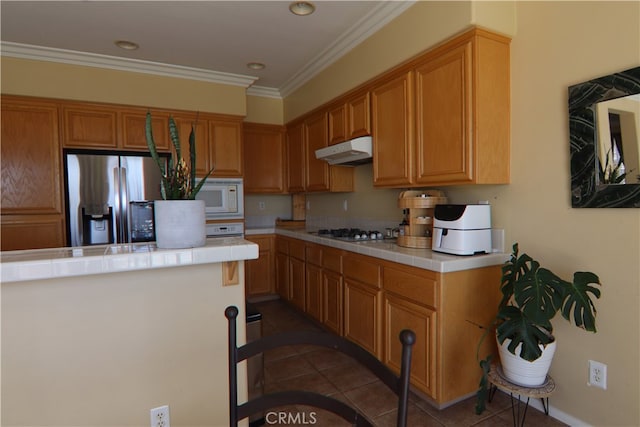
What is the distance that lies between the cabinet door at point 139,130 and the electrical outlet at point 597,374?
12.4 feet

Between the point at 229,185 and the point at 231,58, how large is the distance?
1.29 meters

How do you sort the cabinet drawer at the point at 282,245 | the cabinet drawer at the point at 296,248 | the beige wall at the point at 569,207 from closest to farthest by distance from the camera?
the beige wall at the point at 569,207
the cabinet drawer at the point at 296,248
the cabinet drawer at the point at 282,245

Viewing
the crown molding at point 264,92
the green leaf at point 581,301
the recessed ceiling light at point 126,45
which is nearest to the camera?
the green leaf at point 581,301

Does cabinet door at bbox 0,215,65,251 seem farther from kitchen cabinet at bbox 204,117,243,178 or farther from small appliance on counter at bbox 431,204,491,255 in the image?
small appliance on counter at bbox 431,204,491,255

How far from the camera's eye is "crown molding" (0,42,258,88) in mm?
3043

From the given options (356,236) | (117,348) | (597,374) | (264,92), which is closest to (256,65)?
(264,92)

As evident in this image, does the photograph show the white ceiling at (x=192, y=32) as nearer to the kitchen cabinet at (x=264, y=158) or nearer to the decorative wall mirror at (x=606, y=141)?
the kitchen cabinet at (x=264, y=158)

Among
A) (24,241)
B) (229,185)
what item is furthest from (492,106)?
(24,241)

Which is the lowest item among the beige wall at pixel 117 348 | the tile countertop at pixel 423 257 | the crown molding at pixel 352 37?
the beige wall at pixel 117 348

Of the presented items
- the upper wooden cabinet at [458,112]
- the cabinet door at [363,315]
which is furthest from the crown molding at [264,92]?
the cabinet door at [363,315]

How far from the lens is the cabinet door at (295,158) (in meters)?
4.07

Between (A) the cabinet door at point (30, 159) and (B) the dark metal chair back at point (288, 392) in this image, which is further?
(A) the cabinet door at point (30, 159)

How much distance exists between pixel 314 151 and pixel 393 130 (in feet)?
4.41

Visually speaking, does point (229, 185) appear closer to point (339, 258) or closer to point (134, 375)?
point (339, 258)
